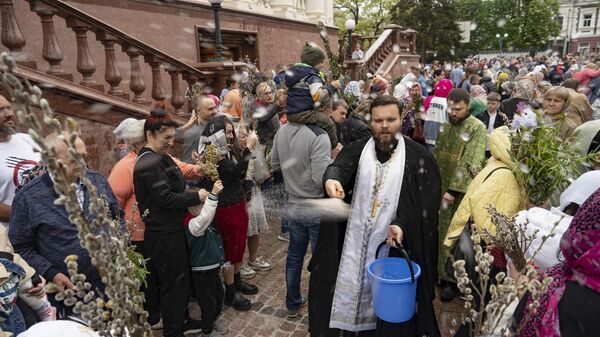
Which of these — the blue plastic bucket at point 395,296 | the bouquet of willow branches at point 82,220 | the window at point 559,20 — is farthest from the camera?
the window at point 559,20

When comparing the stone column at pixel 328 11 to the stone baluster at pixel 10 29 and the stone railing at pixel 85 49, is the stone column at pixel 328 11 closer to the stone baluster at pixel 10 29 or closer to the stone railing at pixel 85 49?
the stone railing at pixel 85 49

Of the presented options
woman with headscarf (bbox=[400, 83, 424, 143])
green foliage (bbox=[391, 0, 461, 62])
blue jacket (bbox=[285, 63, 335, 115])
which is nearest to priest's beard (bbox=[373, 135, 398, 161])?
blue jacket (bbox=[285, 63, 335, 115])

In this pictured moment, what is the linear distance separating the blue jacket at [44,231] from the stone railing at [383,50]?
553 inches

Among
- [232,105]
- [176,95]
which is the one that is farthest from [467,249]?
[176,95]

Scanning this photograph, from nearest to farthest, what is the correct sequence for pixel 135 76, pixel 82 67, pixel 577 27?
pixel 82 67, pixel 135 76, pixel 577 27

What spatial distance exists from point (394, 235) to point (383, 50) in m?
18.9

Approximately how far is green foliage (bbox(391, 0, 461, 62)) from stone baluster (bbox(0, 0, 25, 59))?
4483cm

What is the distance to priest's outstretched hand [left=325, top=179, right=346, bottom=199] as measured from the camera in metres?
3.12

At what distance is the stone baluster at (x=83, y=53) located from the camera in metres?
6.60

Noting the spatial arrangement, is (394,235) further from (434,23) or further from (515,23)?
(515,23)

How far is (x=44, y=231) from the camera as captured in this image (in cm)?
297

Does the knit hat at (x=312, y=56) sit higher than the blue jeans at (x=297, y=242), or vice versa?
the knit hat at (x=312, y=56)

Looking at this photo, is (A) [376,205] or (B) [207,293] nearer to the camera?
(A) [376,205]

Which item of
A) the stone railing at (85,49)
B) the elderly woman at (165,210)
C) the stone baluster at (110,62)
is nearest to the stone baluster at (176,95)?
the stone railing at (85,49)
